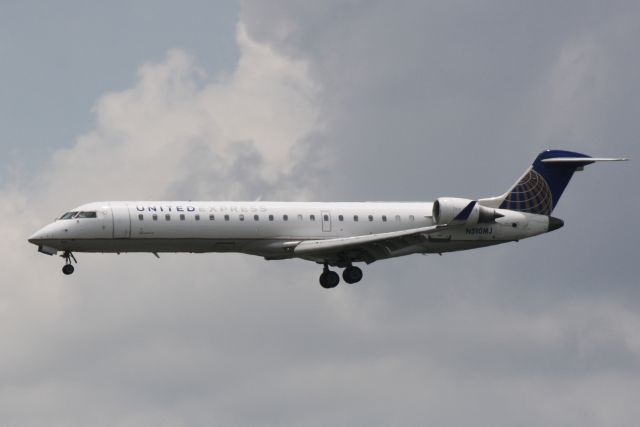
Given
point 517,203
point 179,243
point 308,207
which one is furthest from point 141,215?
point 517,203

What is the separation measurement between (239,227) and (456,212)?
32.8 ft

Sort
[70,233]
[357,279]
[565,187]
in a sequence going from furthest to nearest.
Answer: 1. [565,187]
2. [357,279]
3. [70,233]

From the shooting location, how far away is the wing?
6931 cm

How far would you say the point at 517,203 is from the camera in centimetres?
7619

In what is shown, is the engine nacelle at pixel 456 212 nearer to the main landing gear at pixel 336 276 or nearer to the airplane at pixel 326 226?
the airplane at pixel 326 226

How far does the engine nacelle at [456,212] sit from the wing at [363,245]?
117 centimetres

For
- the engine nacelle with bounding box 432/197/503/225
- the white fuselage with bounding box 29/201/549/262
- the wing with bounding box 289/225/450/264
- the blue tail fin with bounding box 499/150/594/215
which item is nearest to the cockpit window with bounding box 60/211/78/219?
the white fuselage with bounding box 29/201/549/262

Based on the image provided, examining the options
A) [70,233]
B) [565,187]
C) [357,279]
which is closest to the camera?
[70,233]

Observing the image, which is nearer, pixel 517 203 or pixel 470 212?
pixel 470 212

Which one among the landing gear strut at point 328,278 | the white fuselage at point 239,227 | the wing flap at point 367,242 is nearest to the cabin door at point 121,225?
the white fuselage at point 239,227

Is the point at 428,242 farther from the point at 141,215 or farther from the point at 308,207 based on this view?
the point at 141,215

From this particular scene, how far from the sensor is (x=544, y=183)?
252 ft

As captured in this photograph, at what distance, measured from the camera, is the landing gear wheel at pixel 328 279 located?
7269cm

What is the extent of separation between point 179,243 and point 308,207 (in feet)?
21.5
